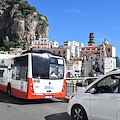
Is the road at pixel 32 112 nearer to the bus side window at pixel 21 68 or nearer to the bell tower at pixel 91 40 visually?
the bus side window at pixel 21 68

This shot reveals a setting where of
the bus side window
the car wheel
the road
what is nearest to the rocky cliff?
the bus side window

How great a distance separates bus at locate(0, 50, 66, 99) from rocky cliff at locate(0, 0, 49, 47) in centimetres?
8408

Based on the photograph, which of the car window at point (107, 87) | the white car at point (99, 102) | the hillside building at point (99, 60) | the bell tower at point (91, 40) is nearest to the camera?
the white car at point (99, 102)

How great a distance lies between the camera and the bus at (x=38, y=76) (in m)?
8.04

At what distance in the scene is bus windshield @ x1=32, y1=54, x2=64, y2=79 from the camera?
821 centimetres

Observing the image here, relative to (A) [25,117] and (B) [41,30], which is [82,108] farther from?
(B) [41,30]

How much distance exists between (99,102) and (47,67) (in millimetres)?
4753

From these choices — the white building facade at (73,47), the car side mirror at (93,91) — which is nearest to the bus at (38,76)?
the car side mirror at (93,91)

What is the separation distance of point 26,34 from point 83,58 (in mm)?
37607

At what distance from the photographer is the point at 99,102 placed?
4180 millimetres

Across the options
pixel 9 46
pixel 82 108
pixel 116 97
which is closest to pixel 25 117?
pixel 82 108

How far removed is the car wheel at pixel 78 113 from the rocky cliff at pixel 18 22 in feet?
292

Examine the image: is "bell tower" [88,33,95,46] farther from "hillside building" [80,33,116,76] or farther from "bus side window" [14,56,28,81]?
"bus side window" [14,56,28,81]

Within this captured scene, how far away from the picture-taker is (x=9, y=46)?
8881 cm
